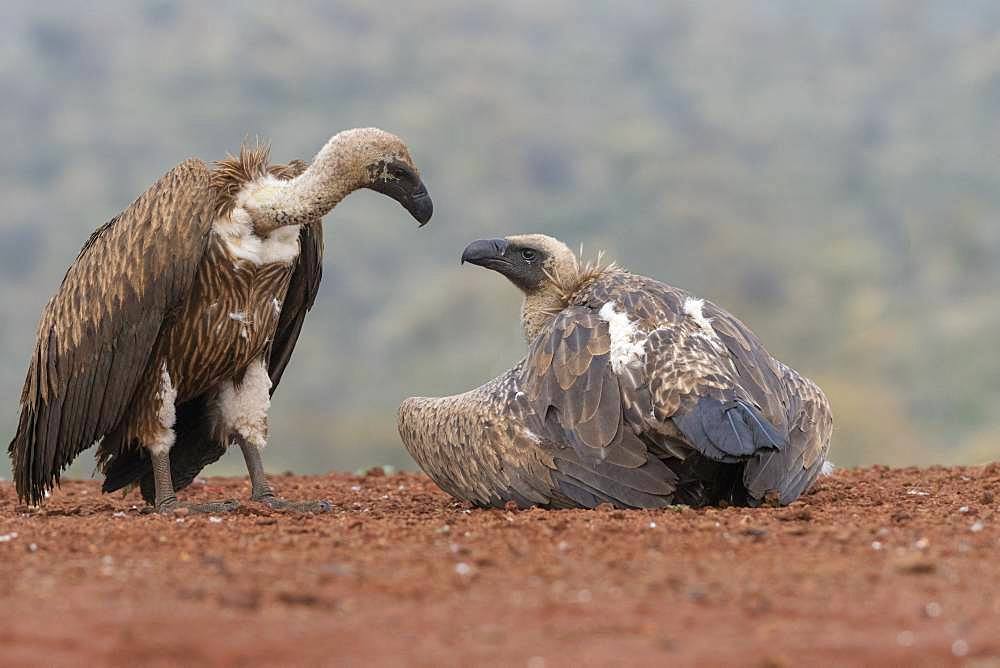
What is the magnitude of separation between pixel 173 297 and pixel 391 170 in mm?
1366

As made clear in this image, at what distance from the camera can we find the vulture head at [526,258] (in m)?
9.41

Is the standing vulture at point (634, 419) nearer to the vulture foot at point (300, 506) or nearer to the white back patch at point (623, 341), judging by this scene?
the white back patch at point (623, 341)

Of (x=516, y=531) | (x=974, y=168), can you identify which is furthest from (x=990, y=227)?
(x=516, y=531)

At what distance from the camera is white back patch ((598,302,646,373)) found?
26.3 ft

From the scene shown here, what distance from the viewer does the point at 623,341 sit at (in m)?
8.16

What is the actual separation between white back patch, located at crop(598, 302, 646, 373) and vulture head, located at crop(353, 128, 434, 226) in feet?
3.81

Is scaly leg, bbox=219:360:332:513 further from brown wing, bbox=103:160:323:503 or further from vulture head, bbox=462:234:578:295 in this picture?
vulture head, bbox=462:234:578:295

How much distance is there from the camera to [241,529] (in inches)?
273

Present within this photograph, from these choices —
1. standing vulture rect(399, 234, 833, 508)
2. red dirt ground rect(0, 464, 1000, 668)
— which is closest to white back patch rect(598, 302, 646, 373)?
standing vulture rect(399, 234, 833, 508)

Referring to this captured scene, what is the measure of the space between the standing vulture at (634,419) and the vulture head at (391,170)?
101 cm

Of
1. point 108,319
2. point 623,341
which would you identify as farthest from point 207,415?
Result: point 623,341

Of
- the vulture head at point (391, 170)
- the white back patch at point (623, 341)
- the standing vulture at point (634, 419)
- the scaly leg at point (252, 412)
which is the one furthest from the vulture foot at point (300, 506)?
the white back patch at point (623, 341)

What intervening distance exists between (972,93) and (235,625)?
1735 inches

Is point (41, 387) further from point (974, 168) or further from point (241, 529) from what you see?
point (974, 168)
